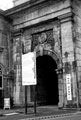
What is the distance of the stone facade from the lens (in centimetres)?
1630

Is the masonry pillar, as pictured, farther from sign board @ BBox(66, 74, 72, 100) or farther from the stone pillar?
sign board @ BBox(66, 74, 72, 100)

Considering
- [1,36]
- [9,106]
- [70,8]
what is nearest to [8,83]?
[9,106]

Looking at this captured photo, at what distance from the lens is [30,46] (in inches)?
771

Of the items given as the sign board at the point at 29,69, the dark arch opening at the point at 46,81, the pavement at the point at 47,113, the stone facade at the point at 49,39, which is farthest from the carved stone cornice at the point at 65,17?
the pavement at the point at 47,113

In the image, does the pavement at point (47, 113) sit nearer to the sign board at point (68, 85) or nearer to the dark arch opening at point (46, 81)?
the sign board at point (68, 85)

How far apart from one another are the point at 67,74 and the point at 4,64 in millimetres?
6829

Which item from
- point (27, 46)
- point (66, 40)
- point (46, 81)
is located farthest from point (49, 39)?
point (46, 81)

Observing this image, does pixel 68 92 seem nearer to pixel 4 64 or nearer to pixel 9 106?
pixel 9 106

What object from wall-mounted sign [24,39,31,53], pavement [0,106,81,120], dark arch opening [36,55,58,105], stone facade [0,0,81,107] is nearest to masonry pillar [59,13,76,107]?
stone facade [0,0,81,107]

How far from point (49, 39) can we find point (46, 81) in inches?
197

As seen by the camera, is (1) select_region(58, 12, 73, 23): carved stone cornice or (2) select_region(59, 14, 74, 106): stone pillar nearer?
(2) select_region(59, 14, 74, 106): stone pillar

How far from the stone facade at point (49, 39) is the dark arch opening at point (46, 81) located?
1.35 meters

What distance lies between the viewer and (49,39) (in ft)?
60.4

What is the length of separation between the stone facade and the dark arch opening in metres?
1.35
